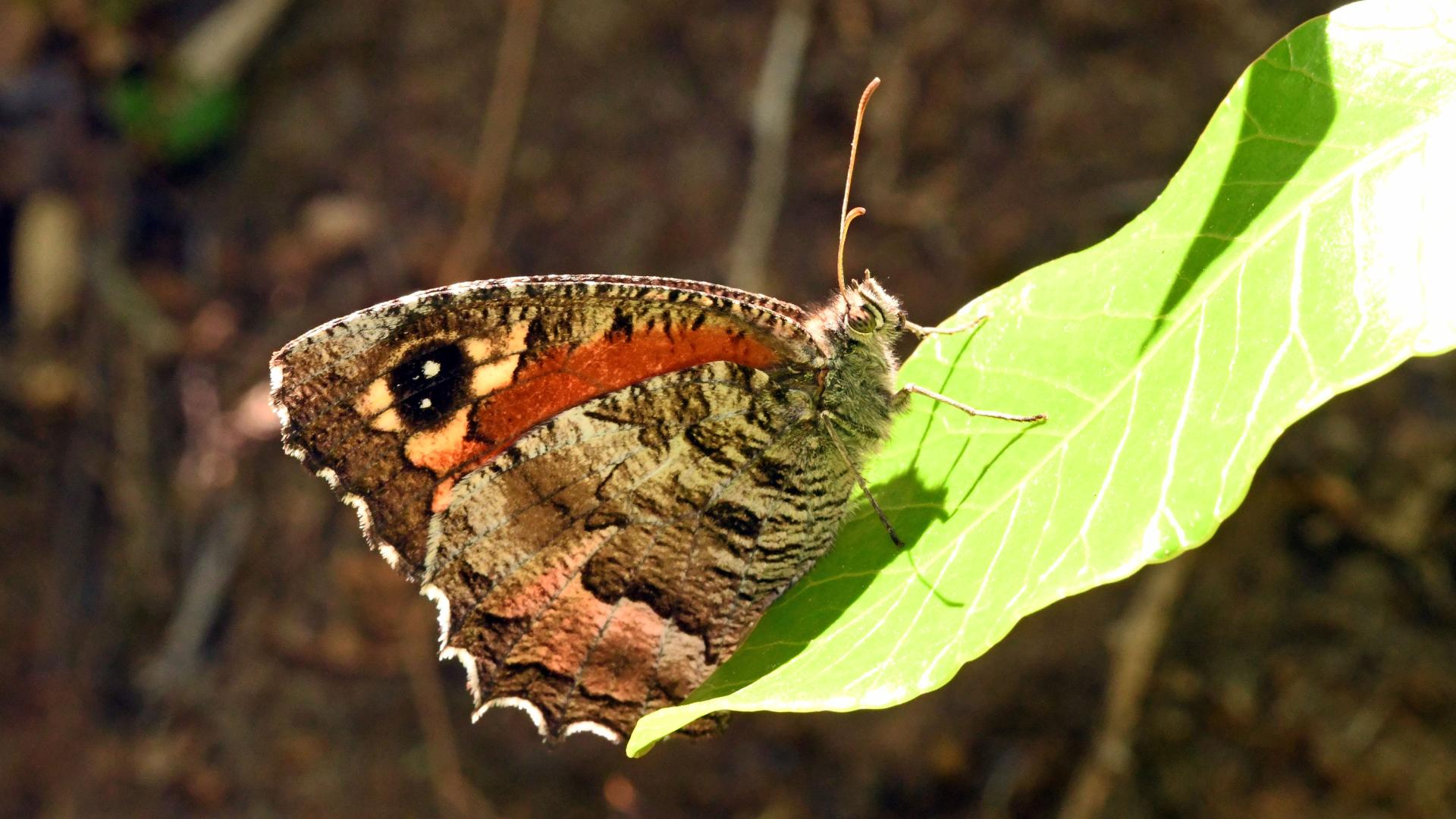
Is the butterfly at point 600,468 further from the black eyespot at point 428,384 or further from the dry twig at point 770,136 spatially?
the dry twig at point 770,136

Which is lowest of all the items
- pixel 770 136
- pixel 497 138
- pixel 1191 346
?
pixel 1191 346

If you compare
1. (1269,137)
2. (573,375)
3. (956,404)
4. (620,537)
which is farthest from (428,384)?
(1269,137)

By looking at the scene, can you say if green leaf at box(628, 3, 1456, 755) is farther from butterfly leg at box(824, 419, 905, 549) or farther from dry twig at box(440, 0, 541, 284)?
dry twig at box(440, 0, 541, 284)

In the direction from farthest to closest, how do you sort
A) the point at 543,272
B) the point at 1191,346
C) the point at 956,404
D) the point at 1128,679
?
the point at 543,272 < the point at 1128,679 < the point at 956,404 < the point at 1191,346

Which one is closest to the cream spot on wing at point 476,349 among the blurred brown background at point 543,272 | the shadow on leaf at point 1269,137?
the shadow on leaf at point 1269,137

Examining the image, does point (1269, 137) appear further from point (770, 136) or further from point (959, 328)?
point (770, 136)

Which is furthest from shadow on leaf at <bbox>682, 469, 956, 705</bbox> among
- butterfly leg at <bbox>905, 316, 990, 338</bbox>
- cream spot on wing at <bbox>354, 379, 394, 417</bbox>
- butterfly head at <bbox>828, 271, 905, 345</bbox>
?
cream spot on wing at <bbox>354, 379, 394, 417</bbox>
